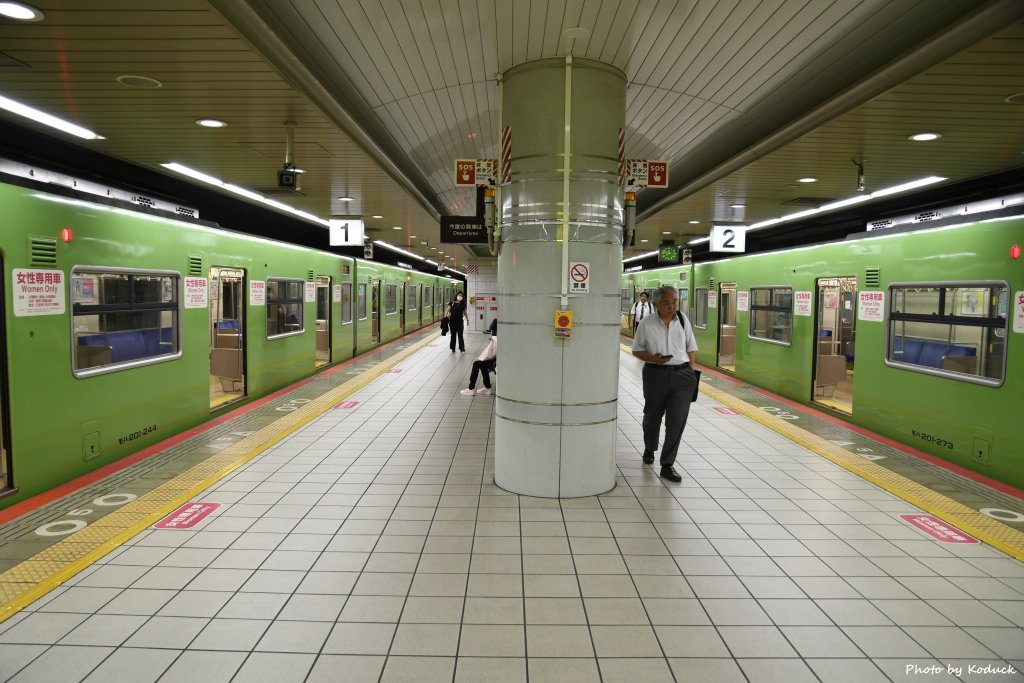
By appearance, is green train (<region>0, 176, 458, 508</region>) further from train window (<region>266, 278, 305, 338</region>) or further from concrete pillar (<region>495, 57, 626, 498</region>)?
concrete pillar (<region>495, 57, 626, 498</region>)

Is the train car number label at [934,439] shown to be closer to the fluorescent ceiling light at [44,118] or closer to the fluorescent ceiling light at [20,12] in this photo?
the fluorescent ceiling light at [20,12]

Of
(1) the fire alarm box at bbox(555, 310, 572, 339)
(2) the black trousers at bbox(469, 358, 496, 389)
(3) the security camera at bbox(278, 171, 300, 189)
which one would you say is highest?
(3) the security camera at bbox(278, 171, 300, 189)

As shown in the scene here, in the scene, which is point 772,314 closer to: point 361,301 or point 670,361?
point 670,361

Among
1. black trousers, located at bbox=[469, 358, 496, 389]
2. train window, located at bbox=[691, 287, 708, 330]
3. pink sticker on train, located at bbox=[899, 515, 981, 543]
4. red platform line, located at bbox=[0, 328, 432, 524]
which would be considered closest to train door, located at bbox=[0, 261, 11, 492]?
red platform line, located at bbox=[0, 328, 432, 524]

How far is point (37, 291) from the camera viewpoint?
170 inches

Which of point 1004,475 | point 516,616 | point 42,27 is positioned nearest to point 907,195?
point 1004,475

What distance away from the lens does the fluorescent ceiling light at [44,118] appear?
4.95m

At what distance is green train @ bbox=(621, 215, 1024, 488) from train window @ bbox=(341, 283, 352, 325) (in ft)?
27.8

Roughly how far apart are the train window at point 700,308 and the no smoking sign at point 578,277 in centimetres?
923

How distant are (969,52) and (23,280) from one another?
253 inches

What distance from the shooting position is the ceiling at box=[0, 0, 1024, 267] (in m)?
3.61

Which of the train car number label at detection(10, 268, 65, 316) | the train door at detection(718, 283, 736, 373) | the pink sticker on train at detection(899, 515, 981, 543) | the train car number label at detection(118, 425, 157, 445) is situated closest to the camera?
the pink sticker on train at detection(899, 515, 981, 543)

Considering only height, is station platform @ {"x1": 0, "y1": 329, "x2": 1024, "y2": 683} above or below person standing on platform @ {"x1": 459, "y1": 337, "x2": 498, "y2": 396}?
below

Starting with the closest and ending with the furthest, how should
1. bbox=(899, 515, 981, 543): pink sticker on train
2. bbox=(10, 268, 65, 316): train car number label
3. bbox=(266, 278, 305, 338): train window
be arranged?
bbox=(899, 515, 981, 543): pink sticker on train, bbox=(10, 268, 65, 316): train car number label, bbox=(266, 278, 305, 338): train window
